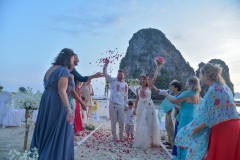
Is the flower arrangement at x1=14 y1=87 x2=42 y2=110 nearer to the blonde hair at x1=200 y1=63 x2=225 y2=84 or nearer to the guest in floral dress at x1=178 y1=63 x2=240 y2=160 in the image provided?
the guest in floral dress at x1=178 y1=63 x2=240 y2=160

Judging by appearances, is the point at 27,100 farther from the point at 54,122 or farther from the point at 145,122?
the point at 145,122

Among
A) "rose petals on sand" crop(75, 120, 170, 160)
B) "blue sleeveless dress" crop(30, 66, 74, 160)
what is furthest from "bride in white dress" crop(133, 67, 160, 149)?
"blue sleeveless dress" crop(30, 66, 74, 160)

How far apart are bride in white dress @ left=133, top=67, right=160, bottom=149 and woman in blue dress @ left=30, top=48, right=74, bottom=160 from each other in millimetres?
3364

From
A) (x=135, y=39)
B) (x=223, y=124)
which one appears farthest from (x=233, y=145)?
(x=135, y=39)

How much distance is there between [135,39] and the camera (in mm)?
87188

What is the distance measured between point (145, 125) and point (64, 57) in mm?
3871

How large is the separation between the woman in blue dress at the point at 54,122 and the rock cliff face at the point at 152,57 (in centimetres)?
7564

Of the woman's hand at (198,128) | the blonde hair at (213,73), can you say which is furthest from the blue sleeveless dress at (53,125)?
the blonde hair at (213,73)

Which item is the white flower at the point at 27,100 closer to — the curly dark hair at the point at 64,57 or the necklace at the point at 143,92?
the curly dark hair at the point at 64,57

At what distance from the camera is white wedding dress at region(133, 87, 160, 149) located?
6.73 m

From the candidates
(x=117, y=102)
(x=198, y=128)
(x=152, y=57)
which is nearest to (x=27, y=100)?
(x=117, y=102)

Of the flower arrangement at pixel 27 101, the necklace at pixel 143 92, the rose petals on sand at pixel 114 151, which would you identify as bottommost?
the rose petals on sand at pixel 114 151

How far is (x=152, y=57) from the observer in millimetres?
82562

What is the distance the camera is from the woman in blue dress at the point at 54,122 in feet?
11.4
